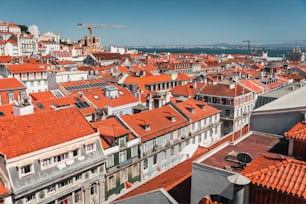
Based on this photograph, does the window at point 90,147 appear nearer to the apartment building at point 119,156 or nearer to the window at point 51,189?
the apartment building at point 119,156

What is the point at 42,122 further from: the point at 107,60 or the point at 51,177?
the point at 107,60

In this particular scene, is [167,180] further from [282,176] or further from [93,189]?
[93,189]

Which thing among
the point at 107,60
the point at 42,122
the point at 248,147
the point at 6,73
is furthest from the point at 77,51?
the point at 248,147

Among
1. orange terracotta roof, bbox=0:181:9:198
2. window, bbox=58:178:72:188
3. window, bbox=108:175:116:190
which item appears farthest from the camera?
window, bbox=108:175:116:190

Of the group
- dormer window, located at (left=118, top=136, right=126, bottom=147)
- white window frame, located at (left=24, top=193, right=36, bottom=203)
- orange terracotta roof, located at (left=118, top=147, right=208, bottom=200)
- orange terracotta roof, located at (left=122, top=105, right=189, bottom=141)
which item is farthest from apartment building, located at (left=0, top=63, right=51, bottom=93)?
orange terracotta roof, located at (left=118, top=147, right=208, bottom=200)

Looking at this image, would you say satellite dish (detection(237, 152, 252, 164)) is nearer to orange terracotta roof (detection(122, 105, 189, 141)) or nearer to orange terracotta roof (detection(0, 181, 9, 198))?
orange terracotta roof (detection(0, 181, 9, 198))

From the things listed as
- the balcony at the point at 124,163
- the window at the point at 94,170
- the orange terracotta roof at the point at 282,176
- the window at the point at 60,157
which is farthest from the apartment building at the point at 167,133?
the orange terracotta roof at the point at 282,176

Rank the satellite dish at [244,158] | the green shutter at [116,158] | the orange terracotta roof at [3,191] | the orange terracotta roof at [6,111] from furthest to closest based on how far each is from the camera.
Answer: the orange terracotta roof at [6,111] → the green shutter at [116,158] → the orange terracotta roof at [3,191] → the satellite dish at [244,158]
